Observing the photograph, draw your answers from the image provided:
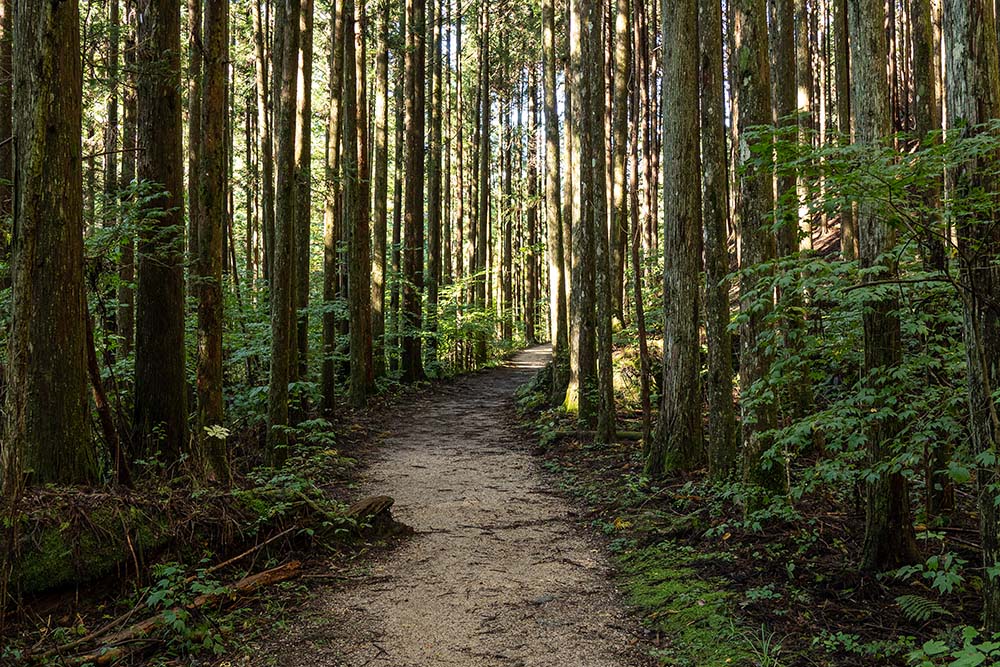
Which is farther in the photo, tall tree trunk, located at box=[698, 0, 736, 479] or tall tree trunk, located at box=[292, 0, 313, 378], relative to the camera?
tall tree trunk, located at box=[292, 0, 313, 378]

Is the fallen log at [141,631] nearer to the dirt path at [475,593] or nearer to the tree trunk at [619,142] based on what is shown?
the dirt path at [475,593]

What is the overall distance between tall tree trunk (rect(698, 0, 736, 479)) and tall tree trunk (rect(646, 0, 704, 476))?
510 mm

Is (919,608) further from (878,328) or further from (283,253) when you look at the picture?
(283,253)

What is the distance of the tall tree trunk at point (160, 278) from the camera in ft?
23.6

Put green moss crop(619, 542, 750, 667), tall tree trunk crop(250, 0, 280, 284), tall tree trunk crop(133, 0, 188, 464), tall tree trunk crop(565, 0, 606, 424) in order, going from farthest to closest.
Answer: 1. tall tree trunk crop(250, 0, 280, 284)
2. tall tree trunk crop(565, 0, 606, 424)
3. tall tree trunk crop(133, 0, 188, 464)
4. green moss crop(619, 542, 750, 667)

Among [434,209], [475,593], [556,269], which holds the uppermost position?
[434,209]

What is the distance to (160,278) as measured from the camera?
7.34 meters

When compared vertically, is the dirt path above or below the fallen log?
below

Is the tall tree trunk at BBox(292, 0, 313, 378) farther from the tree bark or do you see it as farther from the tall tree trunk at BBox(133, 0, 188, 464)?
the tall tree trunk at BBox(133, 0, 188, 464)

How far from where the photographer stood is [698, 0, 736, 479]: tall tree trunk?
267 inches

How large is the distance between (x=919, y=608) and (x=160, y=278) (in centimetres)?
741

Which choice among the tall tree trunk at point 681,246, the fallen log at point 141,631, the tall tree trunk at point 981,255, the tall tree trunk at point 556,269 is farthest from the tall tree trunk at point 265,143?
the tall tree trunk at point 981,255

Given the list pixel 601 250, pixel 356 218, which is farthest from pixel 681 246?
pixel 356 218

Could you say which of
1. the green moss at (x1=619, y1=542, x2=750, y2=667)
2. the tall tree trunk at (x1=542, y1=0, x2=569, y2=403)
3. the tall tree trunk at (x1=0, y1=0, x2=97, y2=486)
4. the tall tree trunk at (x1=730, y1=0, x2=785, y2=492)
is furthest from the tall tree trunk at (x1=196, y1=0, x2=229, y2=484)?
the tall tree trunk at (x1=542, y1=0, x2=569, y2=403)
